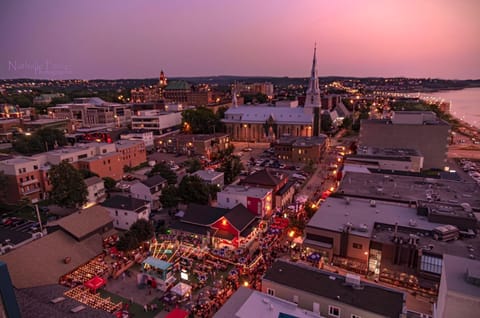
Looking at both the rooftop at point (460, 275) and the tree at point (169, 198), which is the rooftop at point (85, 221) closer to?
the tree at point (169, 198)

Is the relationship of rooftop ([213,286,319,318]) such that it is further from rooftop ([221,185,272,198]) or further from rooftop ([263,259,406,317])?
rooftop ([221,185,272,198])

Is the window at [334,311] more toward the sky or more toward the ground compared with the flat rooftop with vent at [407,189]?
more toward the ground

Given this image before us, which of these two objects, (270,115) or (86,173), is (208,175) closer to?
(86,173)

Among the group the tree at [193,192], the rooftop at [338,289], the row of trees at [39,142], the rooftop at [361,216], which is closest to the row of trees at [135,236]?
the tree at [193,192]

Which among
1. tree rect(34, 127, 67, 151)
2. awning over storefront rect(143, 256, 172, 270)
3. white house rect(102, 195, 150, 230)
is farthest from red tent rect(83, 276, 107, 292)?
tree rect(34, 127, 67, 151)

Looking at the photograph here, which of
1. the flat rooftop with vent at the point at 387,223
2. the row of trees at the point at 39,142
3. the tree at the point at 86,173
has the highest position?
the row of trees at the point at 39,142

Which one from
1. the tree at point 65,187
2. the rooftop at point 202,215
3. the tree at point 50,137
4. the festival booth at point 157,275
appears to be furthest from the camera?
the tree at point 50,137

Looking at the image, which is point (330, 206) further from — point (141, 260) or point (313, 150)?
point (313, 150)
